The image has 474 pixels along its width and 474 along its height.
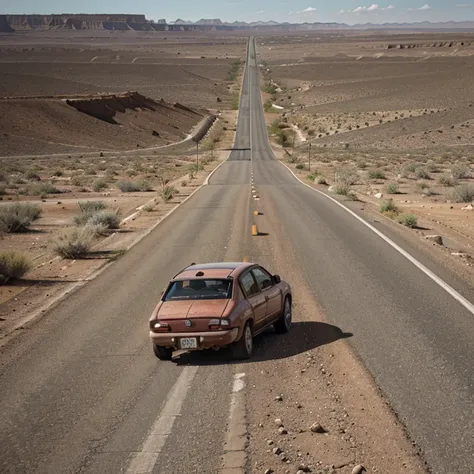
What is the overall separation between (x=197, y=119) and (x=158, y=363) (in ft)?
413

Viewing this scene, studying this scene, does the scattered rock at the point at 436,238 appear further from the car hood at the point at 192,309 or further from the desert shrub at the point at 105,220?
the car hood at the point at 192,309

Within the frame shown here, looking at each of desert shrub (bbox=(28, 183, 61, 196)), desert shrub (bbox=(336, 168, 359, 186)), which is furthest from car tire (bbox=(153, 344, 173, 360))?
desert shrub (bbox=(336, 168, 359, 186))

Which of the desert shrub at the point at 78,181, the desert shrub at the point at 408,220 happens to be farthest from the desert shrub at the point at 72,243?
the desert shrub at the point at 78,181

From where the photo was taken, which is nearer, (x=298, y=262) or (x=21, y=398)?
(x=21, y=398)

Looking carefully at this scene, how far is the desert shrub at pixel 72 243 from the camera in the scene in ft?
85.5

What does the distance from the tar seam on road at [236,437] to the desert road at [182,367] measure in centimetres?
10

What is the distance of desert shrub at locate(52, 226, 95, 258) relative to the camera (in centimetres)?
2606

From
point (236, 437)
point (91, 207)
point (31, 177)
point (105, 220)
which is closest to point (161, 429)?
point (236, 437)

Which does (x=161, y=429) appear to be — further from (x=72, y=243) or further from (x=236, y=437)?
(x=72, y=243)

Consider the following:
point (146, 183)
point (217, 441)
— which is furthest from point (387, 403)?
point (146, 183)

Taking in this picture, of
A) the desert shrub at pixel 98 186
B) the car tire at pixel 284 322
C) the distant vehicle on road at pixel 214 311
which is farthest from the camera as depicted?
the desert shrub at pixel 98 186

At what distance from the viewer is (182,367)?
13.1 m

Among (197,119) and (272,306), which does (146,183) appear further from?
(197,119)

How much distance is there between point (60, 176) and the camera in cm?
6769
